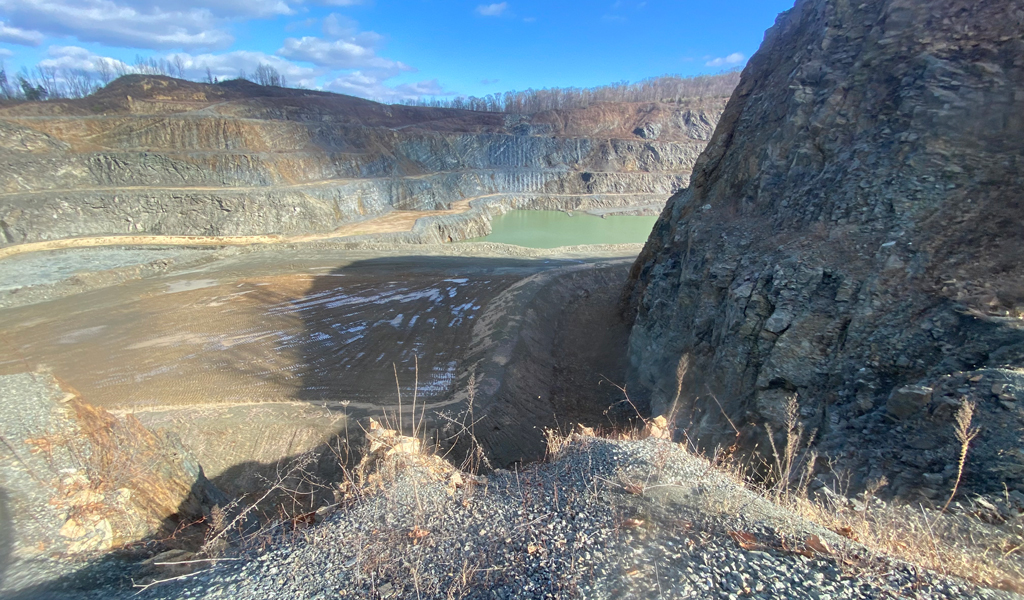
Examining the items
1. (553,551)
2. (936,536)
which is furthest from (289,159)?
(936,536)

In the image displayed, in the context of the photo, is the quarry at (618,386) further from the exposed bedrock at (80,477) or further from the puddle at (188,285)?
the puddle at (188,285)

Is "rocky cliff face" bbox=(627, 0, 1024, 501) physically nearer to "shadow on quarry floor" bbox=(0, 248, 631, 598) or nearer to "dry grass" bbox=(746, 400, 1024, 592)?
"dry grass" bbox=(746, 400, 1024, 592)

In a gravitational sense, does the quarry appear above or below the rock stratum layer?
below

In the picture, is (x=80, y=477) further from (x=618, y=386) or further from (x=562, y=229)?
(x=562, y=229)

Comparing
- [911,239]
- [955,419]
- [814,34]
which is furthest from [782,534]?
[814,34]

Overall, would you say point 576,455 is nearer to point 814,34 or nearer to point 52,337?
point 814,34

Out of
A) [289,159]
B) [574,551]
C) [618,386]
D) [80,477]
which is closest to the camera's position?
[574,551]

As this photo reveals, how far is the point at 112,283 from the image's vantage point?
21.7 m

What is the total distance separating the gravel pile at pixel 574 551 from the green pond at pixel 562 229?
3652 cm

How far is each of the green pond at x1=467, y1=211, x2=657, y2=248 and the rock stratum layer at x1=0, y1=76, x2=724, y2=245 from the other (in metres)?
4.06

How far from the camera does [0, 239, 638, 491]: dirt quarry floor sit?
1226 cm

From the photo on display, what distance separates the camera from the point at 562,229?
50562 millimetres

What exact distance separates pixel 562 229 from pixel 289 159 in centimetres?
2736

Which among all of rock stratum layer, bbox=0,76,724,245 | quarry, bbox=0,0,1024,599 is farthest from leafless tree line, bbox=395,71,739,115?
quarry, bbox=0,0,1024,599
